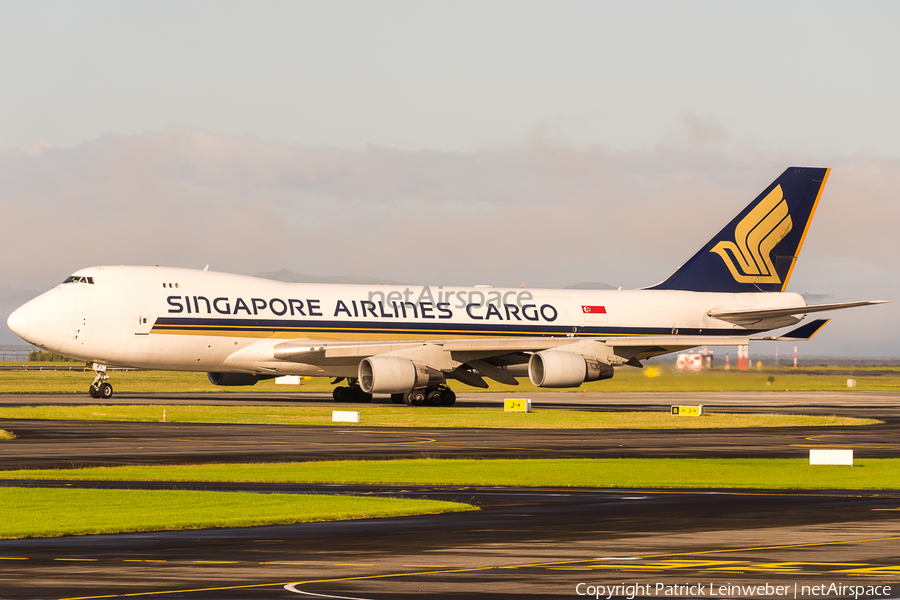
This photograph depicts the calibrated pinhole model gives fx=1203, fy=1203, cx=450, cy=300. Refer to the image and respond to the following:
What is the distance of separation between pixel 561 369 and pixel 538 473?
28993mm

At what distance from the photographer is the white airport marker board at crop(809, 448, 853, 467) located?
29.2 metres

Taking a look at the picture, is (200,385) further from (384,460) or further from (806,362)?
(384,460)

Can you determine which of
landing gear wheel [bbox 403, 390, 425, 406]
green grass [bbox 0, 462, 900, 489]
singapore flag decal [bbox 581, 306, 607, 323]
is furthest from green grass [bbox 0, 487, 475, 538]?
singapore flag decal [bbox 581, 306, 607, 323]

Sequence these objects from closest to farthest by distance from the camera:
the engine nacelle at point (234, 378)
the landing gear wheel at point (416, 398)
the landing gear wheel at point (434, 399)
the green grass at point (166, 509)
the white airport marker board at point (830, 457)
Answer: the green grass at point (166, 509) → the white airport marker board at point (830, 457) → the landing gear wheel at point (416, 398) → the landing gear wheel at point (434, 399) → the engine nacelle at point (234, 378)

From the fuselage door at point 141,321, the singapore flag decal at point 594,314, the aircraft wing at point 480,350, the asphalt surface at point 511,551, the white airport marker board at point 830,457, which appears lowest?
the asphalt surface at point 511,551

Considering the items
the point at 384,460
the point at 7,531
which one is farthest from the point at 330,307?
the point at 7,531

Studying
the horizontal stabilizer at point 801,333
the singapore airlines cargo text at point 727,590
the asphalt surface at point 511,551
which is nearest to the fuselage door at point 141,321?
the asphalt surface at point 511,551

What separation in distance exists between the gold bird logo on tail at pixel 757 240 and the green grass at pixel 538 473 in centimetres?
3899

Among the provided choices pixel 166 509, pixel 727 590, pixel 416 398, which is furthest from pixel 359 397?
pixel 727 590

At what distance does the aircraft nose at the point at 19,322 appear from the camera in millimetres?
53188

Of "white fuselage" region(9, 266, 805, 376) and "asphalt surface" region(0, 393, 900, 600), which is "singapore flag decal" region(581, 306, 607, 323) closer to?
"white fuselage" region(9, 266, 805, 376)

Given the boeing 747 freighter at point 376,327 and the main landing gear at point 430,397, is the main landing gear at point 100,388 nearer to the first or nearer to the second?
the boeing 747 freighter at point 376,327

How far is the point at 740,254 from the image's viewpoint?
6812 centimetres

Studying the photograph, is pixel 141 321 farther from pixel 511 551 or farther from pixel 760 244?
pixel 511 551
